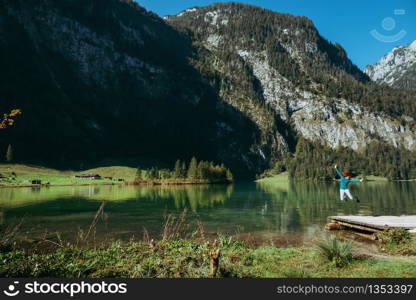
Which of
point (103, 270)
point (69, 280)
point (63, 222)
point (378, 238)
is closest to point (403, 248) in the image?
point (378, 238)

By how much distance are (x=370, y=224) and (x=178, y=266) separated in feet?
61.7

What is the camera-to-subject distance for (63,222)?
3425 centimetres

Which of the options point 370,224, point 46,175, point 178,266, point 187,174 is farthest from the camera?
point 187,174

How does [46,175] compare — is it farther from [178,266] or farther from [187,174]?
[178,266]

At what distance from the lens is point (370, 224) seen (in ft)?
79.2

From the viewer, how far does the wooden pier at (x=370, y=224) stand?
890 inches

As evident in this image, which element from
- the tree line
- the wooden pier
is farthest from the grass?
the wooden pier

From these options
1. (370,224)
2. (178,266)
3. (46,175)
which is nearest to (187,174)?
(46,175)

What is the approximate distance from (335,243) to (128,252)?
10115mm

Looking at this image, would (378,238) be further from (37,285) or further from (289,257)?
(37,285)

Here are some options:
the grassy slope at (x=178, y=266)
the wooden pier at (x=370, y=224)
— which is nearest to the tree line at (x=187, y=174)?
the wooden pier at (x=370, y=224)

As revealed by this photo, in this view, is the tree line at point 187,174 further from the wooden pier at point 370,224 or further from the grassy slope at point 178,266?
the grassy slope at point 178,266

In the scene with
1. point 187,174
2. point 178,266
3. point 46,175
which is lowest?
point 178,266

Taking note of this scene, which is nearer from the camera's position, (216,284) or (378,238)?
(216,284)
